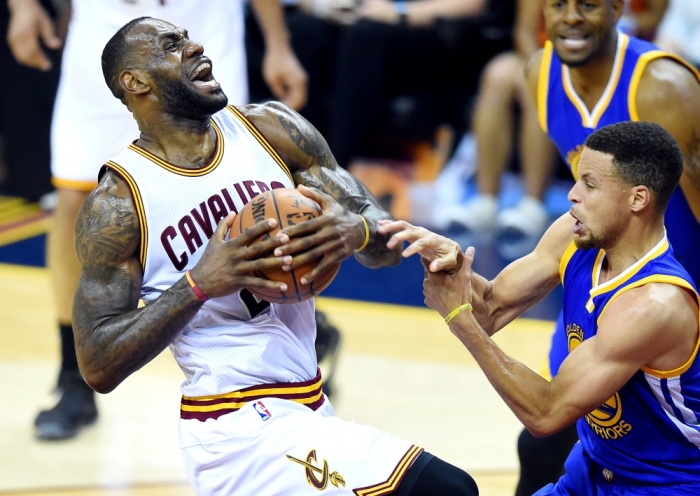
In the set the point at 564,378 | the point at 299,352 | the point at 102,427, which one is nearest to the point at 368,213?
the point at 299,352

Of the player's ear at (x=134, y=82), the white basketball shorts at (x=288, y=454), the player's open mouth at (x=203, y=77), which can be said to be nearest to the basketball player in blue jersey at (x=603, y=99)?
the white basketball shorts at (x=288, y=454)

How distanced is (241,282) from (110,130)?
7.24 ft

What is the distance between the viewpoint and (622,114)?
165 inches

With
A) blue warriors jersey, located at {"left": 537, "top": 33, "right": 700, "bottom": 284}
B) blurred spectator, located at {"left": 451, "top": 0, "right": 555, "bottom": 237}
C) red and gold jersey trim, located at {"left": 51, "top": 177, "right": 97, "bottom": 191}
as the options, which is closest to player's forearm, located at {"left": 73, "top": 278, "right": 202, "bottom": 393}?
blue warriors jersey, located at {"left": 537, "top": 33, "right": 700, "bottom": 284}

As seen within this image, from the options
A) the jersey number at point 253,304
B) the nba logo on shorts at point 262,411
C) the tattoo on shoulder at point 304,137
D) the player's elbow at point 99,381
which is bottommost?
the nba logo on shorts at point 262,411

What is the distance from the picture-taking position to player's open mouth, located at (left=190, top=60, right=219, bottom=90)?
337cm

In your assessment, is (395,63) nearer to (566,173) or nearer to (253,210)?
(566,173)

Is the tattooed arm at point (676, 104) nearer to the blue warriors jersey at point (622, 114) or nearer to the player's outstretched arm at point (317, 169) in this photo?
the blue warriors jersey at point (622, 114)

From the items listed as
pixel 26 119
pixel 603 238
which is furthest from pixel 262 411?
pixel 26 119

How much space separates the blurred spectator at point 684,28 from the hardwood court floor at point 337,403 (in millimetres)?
2620

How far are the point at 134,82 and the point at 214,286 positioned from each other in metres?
0.77

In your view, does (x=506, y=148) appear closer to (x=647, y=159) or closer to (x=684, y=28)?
(x=684, y=28)

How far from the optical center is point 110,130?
495 centimetres

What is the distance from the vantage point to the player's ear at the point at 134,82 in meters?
3.37
